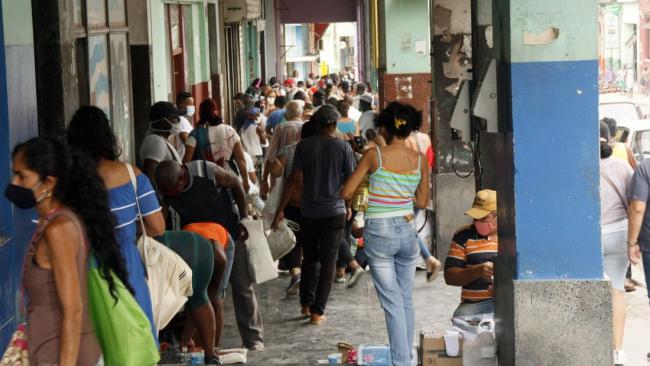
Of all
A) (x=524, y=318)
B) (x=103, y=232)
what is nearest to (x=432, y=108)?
(x=524, y=318)

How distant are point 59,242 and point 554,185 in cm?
295

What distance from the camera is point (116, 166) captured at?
6.03m

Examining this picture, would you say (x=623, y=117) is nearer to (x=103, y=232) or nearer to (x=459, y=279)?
(x=459, y=279)

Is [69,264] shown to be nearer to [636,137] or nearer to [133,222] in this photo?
[133,222]

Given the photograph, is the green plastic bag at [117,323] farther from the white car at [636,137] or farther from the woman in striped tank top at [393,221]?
the white car at [636,137]

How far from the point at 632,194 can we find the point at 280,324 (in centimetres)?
301

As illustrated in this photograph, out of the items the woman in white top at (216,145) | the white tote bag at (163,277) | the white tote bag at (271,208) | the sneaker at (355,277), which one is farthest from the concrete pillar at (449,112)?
the white tote bag at (163,277)

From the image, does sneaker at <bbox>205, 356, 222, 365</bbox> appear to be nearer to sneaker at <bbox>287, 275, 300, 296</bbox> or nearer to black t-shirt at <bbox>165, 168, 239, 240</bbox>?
black t-shirt at <bbox>165, 168, 239, 240</bbox>

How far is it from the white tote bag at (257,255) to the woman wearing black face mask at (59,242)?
11.8 ft

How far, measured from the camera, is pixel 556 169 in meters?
6.59

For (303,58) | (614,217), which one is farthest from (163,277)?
(303,58)

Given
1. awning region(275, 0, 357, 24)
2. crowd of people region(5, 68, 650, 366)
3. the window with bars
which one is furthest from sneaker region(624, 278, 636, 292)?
awning region(275, 0, 357, 24)

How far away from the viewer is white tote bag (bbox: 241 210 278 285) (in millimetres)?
8531

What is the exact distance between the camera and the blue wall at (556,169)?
21.4 feet
